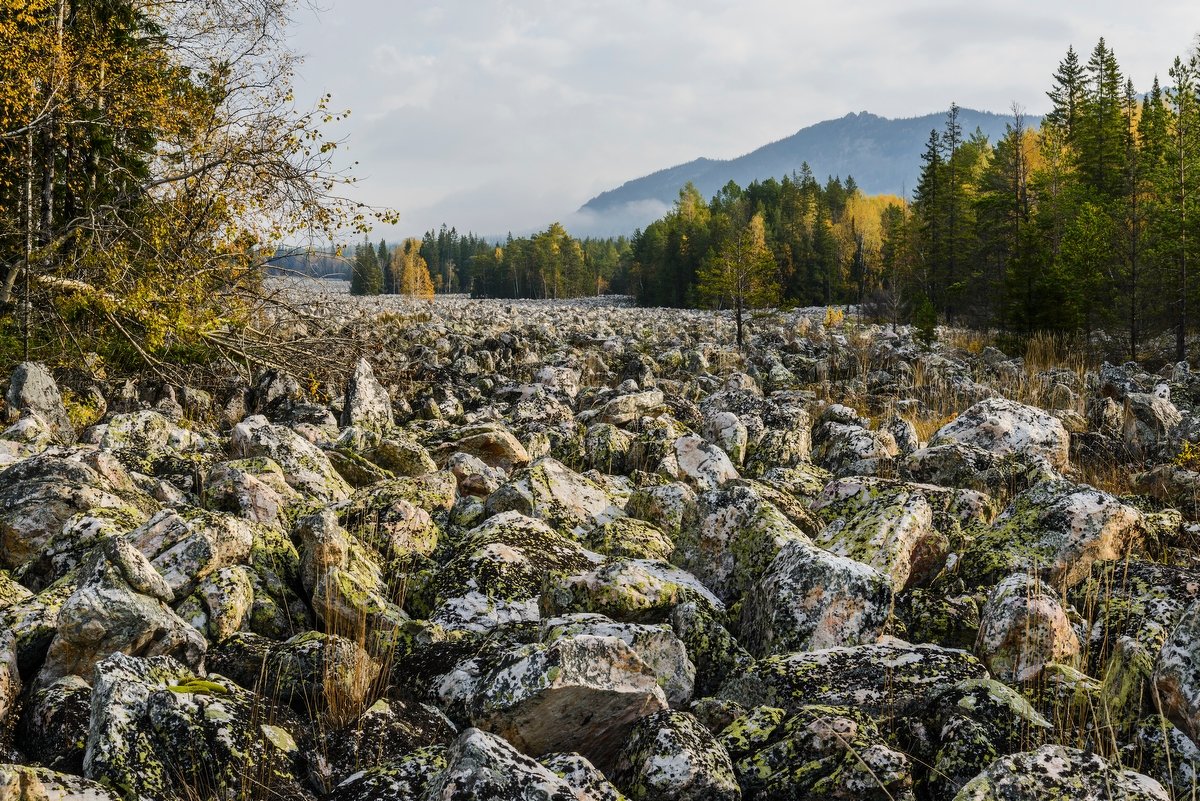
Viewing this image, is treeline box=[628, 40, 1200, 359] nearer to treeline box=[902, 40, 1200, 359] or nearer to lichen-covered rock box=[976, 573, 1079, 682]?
treeline box=[902, 40, 1200, 359]

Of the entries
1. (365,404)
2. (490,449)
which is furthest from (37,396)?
(490,449)

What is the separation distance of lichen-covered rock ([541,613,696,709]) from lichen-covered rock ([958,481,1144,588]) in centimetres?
235

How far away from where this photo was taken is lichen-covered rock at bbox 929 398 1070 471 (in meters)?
9.15

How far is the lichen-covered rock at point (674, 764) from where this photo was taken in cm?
301

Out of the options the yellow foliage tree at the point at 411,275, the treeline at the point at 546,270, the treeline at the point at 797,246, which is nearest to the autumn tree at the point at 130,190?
the yellow foliage tree at the point at 411,275

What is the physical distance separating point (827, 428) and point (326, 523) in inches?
286

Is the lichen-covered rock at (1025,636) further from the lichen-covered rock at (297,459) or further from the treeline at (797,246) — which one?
the treeline at (797,246)

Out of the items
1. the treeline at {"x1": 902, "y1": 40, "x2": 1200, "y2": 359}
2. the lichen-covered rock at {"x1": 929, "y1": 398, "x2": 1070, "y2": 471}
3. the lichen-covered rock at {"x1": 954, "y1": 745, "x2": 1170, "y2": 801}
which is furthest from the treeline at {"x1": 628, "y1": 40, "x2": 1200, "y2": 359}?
the lichen-covered rock at {"x1": 954, "y1": 745, "x2": 1170, "y2": 801}

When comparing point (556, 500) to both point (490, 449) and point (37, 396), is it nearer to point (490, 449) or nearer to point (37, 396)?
point (490, 449)

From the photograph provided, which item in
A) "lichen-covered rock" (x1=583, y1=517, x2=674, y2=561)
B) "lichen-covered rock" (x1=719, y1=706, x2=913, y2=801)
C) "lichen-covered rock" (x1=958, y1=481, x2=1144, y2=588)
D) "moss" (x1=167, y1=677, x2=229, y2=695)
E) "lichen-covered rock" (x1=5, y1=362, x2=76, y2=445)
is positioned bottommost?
"lichen-covered rock" (x1=719, y1=706, x2=913, y2=801)

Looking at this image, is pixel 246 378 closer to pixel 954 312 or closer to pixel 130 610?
pixel 130 610

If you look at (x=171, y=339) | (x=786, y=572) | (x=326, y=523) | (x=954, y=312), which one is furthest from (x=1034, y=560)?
(x=954, y=312)

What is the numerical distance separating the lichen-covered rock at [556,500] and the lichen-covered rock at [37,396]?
6655 mm

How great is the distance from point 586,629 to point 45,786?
7.40ft
